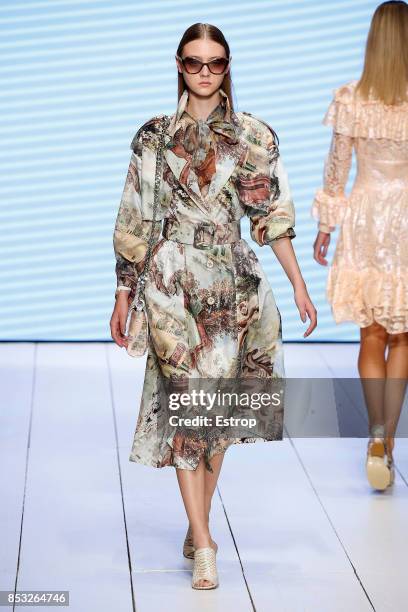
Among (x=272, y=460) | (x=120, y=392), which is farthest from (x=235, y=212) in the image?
(x=120, y=392)

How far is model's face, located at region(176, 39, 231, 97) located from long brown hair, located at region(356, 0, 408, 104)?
1084 millimetres

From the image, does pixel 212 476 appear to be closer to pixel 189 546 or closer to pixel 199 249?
pixel 189 546

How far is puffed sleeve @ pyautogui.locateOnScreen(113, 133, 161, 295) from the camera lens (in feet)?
12.1

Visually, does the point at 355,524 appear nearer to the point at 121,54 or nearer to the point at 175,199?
the point at 175,199

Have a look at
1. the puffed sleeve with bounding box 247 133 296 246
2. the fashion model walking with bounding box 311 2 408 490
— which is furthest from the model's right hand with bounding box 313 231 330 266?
the puffed sleeve with bounding box 247 133 296 246

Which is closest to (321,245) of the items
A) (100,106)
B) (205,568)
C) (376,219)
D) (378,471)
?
(376,219)

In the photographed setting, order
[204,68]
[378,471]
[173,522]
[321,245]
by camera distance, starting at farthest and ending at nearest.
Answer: [321,245] < [378,471] < [173,522] < [204,68]

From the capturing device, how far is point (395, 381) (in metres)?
4.71

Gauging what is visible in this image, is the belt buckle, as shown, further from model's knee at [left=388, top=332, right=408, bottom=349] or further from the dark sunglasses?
model's knee at [left=388, top=332, right=408, bottom=349]

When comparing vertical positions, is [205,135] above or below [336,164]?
above

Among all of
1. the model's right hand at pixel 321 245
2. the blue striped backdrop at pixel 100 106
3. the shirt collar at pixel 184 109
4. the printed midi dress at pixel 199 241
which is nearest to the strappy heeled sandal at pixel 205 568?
the printed midi dress at pixel 199 241

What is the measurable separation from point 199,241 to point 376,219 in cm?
118

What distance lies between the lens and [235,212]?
3688 mm

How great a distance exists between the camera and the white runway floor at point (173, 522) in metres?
3.65
